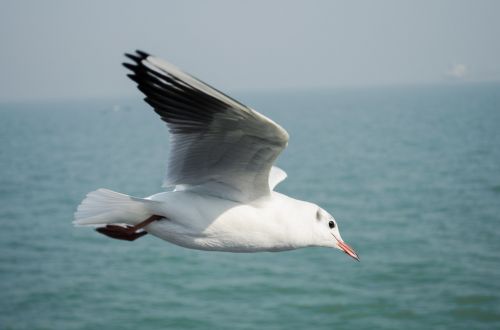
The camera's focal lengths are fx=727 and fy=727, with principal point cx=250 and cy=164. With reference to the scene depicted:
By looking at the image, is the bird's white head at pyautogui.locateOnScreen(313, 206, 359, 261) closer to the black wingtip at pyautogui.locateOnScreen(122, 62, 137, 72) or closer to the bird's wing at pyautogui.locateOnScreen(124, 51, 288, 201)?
the bird's wing at pyautogui.locateOnScreen(124, 51, 288, 201)

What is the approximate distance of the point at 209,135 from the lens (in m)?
5.30

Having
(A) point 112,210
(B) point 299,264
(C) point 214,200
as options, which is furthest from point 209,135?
(B) point 299,264

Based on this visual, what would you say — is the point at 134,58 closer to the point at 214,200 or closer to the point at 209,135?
the point at 209,135

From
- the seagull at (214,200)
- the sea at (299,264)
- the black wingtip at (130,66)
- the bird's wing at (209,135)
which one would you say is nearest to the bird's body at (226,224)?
the seagull at (214,200)

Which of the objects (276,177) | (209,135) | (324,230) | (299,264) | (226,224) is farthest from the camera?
(299,264)

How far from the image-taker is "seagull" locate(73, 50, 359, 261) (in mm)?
5168

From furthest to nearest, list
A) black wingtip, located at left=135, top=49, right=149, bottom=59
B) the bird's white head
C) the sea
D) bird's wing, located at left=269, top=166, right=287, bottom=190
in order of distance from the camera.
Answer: the sea → bird's wing, located at left=269, top=166, right=287, bottom=190 → the bird's white head → black wingtip, located at left=135, top=49, right=149, bottom=59

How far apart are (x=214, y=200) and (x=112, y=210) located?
2.58 ft

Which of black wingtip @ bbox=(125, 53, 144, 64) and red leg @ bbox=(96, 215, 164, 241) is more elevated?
black wingtip @ bbox=(125, 53, 144, 64)

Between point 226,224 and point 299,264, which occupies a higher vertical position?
point 299,264

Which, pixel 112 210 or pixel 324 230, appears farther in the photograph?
pixel 324 230

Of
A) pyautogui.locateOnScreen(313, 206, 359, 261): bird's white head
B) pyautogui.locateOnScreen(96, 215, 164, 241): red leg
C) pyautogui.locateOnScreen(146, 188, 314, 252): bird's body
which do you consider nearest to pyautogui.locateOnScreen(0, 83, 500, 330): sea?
pyautogui.locateOnScreen(313, 206, 359, 261): bird's white head

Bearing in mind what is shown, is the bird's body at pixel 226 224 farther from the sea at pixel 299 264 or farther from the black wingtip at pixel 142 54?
the sea at pixel 299 264

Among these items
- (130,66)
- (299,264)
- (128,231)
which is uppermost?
(299,264)
